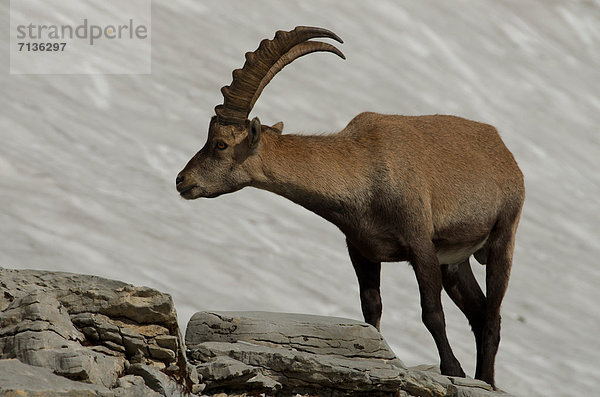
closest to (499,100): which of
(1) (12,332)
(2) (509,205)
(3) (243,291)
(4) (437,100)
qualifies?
(4) (437,100)

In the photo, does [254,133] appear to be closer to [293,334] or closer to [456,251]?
[293,334]

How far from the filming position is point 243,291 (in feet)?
71.7

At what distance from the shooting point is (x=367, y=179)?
11320 mm

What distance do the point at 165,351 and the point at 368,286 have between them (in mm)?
4033

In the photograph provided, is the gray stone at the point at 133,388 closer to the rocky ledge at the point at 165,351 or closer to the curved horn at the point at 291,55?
the rocky ledge at the point at 165,351

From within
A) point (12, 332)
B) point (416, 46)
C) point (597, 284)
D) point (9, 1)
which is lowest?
point (12, 332)

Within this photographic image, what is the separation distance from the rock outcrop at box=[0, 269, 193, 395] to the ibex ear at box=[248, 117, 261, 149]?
2821mm

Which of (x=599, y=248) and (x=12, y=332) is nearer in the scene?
(x=12, y=332)

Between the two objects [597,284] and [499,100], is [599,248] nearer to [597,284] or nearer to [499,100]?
[597,284]

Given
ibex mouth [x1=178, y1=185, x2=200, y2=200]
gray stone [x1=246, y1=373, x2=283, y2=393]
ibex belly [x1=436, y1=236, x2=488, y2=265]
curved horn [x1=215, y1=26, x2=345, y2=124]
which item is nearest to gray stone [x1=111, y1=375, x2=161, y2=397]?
gray stone [x1=246, y1=373, x2=283, y2=393]

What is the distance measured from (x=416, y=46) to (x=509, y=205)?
26.1 meters

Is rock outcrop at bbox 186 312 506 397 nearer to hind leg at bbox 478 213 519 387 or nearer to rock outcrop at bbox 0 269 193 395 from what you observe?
rock outcrop at bbox 0 269 193 395

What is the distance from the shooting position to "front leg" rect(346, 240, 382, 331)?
463 inches

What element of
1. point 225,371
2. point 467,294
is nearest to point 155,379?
point 225,371
